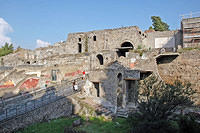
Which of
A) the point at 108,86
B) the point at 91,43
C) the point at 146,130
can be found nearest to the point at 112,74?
the point at 108,86

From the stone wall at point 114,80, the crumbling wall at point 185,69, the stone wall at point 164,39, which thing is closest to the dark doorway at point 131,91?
the stone wall at point 114,80

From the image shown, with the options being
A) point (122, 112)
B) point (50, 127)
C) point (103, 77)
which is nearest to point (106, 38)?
point (103, 77)

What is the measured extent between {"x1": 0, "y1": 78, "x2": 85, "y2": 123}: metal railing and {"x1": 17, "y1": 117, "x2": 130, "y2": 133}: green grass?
1055 mm

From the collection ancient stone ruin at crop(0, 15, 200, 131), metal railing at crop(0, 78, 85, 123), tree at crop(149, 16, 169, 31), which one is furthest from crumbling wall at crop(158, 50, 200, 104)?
tree at crop(149, 16, 169, 31)

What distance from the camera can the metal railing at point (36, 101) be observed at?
8.25m

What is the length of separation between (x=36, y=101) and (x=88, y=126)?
3.58 meters

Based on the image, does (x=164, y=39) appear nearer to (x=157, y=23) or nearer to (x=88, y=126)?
(x=88, y=126)

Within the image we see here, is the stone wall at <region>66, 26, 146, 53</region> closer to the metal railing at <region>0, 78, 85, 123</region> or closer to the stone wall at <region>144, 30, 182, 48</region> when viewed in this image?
the stone wall at <region>144, 30, 182, 48</region>

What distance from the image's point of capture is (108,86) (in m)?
13.1

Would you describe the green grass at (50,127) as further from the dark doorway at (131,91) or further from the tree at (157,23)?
the tree at (157,23)

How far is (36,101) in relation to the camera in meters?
9.78

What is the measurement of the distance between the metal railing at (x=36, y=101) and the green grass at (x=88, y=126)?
105 centimetres

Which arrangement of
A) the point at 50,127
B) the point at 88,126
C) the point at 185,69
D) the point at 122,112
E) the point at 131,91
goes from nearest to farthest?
the point at 50,127, the point at 88,126, the point at 122,112, the point at 131,91, the point at 185,69

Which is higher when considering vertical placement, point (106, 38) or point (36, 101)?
point (106, 38)
